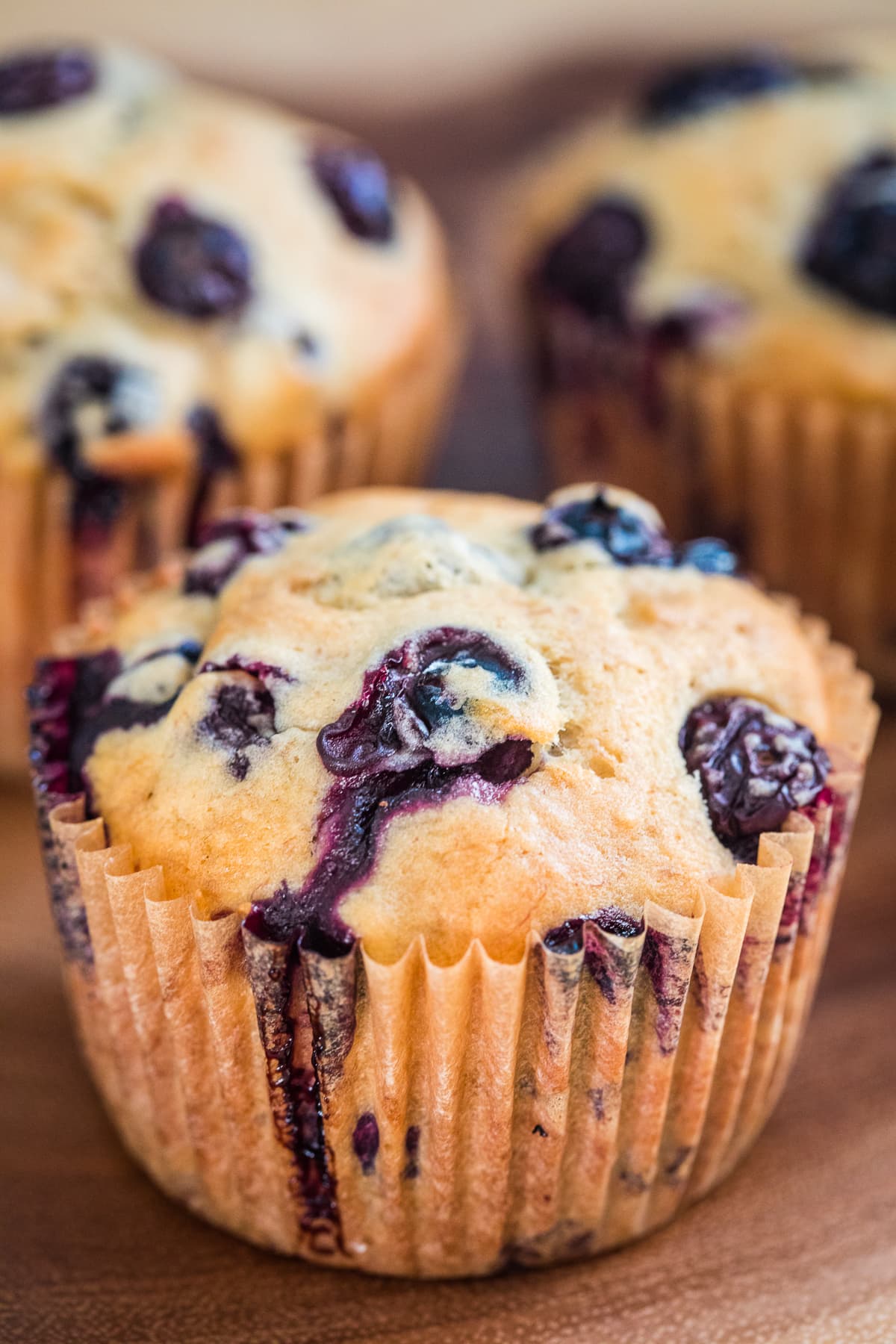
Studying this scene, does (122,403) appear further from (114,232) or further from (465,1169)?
(465,1169)

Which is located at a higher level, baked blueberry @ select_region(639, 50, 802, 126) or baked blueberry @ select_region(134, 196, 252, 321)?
baked blueberry @ select_region(639, 50, 802, 126)

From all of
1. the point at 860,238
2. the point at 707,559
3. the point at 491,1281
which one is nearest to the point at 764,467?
the point at 860,238

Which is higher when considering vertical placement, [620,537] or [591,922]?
[620,537]

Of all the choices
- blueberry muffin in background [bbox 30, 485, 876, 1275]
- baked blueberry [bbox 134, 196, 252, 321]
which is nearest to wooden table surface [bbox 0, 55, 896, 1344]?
blueberry muffin in background [bbox 30, 485, 876, 1275]

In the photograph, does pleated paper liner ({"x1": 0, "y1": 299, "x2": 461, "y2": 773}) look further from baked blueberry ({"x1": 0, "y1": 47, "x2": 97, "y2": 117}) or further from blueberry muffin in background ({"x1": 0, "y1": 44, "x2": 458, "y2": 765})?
baked blueberry ({"x1": 0, "y1": 47, "x2": 97, "y2": 117})

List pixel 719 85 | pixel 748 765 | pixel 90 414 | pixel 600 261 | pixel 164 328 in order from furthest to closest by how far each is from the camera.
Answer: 1. pixel 719 85
2. pixel 600 261
3. pixel 164 328
4. pixel 90 414
5. pixel 748 765

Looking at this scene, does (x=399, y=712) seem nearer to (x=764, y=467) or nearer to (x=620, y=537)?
(x=620, y=537)
